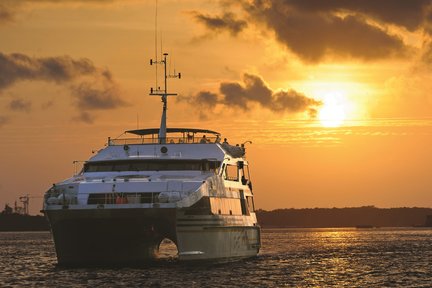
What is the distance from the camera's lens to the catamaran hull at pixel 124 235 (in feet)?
157

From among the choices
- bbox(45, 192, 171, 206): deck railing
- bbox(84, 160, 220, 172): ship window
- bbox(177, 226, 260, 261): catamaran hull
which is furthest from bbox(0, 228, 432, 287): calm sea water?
bbox(84, 160, 220, 172): ship window

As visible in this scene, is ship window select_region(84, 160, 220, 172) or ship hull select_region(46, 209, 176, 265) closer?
ship hull select_region(46, 209, 176, 265)

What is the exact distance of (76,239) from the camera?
4984cm

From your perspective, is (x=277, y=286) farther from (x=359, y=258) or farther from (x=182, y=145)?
(x=359, y=258)

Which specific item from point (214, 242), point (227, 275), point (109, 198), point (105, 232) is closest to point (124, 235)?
point (105, 232)

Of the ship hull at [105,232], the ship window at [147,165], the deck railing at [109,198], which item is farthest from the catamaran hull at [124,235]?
the ship window at [147,165]

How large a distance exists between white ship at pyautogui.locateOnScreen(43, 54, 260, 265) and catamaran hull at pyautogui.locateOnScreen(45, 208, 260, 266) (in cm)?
5

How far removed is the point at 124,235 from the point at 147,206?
3617 mm

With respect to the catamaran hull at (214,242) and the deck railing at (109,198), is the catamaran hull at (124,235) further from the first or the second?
the deck railing at (109,198)

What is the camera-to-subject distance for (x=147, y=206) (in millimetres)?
47656

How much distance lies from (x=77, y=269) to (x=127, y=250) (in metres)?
3.18

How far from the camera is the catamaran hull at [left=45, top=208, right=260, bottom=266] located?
157 ft

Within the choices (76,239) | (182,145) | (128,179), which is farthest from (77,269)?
(182,145)

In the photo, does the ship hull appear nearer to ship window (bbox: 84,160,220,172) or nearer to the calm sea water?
the calm sea water
